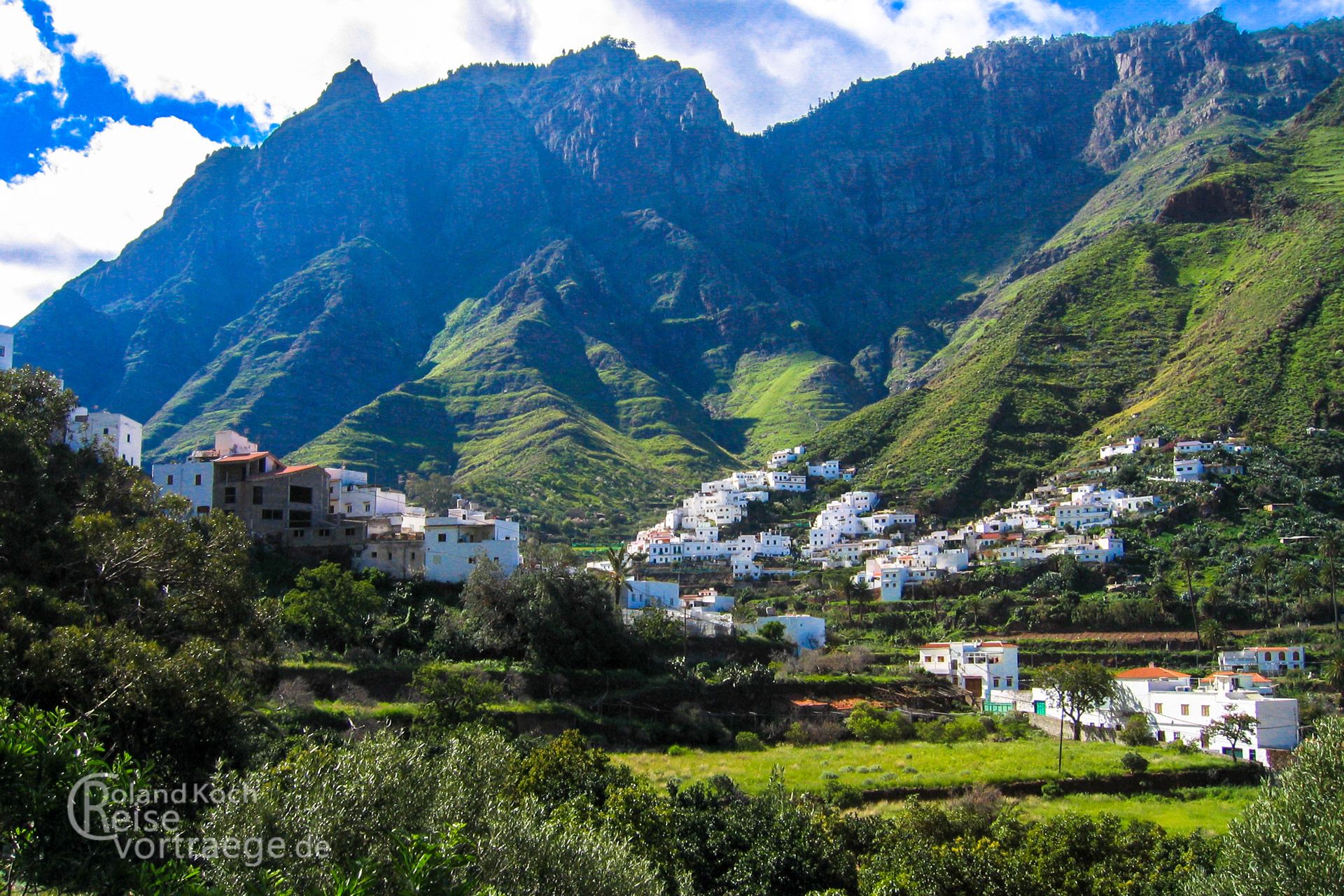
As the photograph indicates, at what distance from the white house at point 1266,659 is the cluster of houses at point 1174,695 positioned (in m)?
0.04

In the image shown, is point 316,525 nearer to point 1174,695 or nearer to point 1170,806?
point 1170,806

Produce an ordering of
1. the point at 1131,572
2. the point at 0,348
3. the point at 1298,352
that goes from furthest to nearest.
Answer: the point at 1298,352 → the point at 1131,572 → the point at 0,348

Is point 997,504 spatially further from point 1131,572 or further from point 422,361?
point 422,361

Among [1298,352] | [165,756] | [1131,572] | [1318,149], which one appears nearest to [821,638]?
[1131,572]

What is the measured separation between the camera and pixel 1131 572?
8369 centimetres

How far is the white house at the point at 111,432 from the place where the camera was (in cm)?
5328

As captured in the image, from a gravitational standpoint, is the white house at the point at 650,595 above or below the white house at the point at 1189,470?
below

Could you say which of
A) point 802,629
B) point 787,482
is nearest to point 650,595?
point 802,629

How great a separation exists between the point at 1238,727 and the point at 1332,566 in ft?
108

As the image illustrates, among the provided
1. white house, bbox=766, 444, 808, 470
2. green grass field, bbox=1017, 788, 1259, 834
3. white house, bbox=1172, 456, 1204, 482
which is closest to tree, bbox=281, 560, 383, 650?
green grass field, bbox=1017, 788, 1259, 834

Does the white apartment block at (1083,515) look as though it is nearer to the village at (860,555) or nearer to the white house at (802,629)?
the village at (860,555)

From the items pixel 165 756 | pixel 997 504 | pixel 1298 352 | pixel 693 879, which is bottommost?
pixel 693 879

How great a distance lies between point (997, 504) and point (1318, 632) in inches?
1367

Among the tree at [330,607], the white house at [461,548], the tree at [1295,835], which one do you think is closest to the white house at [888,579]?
the white house at [461,548]
